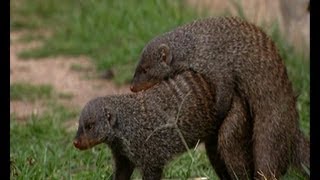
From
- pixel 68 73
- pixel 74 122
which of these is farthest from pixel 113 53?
pixel 74 122

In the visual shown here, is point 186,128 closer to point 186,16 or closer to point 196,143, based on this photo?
point 196,143

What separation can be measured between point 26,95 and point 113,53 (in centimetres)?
87

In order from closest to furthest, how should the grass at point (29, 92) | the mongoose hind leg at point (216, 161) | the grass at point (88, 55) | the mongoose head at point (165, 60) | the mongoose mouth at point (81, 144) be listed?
1. the mongoose mouth at point (81, 144)
2. the mongoose hind leg at point (216, 161)
3. the mongoose head at point (165, 60)
4. the grass at point (88, 55)
5. the grass at point (29, 92)

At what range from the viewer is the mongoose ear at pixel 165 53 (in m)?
4.92

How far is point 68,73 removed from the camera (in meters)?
7.31

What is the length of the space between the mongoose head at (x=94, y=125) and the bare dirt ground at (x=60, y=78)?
1.76 m

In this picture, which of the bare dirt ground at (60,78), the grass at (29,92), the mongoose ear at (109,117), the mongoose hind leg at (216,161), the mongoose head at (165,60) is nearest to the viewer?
the mongoose ear at (109,117)

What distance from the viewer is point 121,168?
4664mm

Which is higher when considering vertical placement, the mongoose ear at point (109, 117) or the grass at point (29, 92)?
the grass at point (29, 92)

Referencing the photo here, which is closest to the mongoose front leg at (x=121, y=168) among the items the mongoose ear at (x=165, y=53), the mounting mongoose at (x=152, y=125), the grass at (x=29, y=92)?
the mounting mongoose at (x=152, y=125)

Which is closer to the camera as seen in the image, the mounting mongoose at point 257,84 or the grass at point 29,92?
the mounting mongoose at point 257,84

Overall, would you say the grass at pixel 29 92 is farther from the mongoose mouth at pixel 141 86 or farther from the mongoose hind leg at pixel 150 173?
the mongoose hind leg at pixel 150 173

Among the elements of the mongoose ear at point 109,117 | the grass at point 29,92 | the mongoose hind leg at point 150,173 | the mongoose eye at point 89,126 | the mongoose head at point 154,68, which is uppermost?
the mongoose head at point 154,68

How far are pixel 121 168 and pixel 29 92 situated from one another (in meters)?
2.32
